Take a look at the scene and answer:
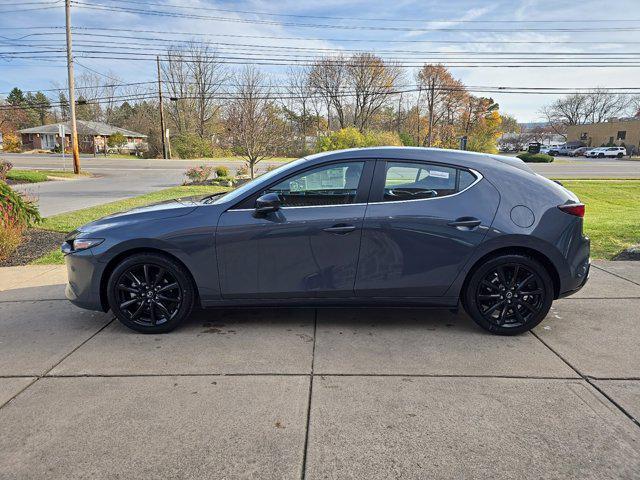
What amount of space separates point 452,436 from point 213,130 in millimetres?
59900

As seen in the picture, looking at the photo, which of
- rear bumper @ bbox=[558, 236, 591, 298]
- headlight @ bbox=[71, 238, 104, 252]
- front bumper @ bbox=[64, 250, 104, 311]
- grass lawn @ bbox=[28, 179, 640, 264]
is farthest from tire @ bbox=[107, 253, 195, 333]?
grass lawn @ bbox=[28, 179, 640, 264]

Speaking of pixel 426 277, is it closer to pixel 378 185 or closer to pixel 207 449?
pixel 378 185

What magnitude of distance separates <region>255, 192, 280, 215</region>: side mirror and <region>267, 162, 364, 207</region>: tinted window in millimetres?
138

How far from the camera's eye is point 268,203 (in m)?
3.78

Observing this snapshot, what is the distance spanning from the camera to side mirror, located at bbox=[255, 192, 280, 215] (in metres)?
3.78

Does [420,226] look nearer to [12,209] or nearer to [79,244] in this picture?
[79,244]

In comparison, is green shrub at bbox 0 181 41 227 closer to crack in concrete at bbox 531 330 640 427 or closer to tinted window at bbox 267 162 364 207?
tinted window at bbox 267 162 364 207

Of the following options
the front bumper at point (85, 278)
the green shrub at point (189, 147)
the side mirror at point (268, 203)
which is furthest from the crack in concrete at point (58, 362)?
the green shrub at point (189, 147)

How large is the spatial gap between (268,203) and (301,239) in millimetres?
407

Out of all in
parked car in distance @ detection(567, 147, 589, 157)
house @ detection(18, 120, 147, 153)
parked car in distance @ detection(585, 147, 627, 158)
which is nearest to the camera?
parked car in distance @ detection(585, 147, 627, 158)

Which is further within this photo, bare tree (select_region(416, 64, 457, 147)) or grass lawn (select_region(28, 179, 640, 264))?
bare tree (select_region(416, 64, 457, 147))

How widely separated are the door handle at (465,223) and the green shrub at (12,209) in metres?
6.72

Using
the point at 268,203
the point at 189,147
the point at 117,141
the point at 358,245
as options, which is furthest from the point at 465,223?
the point at 117,141

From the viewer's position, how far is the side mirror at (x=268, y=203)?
3779mm
